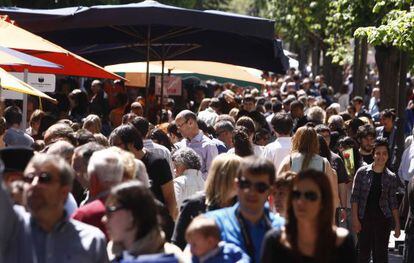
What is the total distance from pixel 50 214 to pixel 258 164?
1.29 meters

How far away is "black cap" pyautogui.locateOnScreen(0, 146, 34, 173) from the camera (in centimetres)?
732

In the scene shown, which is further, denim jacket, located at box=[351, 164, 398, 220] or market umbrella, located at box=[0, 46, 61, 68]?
denim jacket, located at box=[351, 164, 398, 220]

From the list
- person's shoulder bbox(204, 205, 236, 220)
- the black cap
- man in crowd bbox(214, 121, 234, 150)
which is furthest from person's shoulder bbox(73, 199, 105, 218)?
man in crowd bbox(214, 121, 234, 150)

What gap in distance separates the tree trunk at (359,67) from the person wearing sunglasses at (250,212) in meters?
22.9

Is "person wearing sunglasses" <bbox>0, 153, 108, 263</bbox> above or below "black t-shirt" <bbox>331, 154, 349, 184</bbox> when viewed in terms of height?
above

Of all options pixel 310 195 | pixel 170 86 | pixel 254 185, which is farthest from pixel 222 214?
Result: pixel 170 86

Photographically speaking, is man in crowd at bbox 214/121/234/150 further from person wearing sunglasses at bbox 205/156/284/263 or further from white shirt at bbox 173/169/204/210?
person wearing sunglasses at bbox 205/156/284/263

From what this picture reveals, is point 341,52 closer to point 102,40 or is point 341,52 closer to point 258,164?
point 102,40

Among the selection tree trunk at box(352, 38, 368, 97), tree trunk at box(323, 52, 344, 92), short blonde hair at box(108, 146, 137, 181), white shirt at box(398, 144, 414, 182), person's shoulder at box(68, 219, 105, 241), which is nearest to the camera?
person's shoulder at box(68, 219, 105, 241)

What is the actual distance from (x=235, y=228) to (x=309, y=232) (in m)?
0.81

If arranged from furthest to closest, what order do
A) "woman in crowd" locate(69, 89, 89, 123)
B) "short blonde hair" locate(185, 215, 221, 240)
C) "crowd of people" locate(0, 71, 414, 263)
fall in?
"woman in crowd" locate(69, 89, 89, 123) < "short blonde hair" locate(185, 215, 221, 240) < "crowd of people" locate(0, 71, 414, 263)

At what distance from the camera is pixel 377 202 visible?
13.1 meters

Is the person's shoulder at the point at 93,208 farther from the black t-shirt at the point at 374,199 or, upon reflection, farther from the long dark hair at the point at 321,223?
the black t-shirt at the point at 374,199

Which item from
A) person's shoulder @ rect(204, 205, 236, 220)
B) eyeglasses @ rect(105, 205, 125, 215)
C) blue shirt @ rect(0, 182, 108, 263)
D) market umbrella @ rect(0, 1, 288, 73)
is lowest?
blue shirt @ rect(0, 182, 108, 263)
